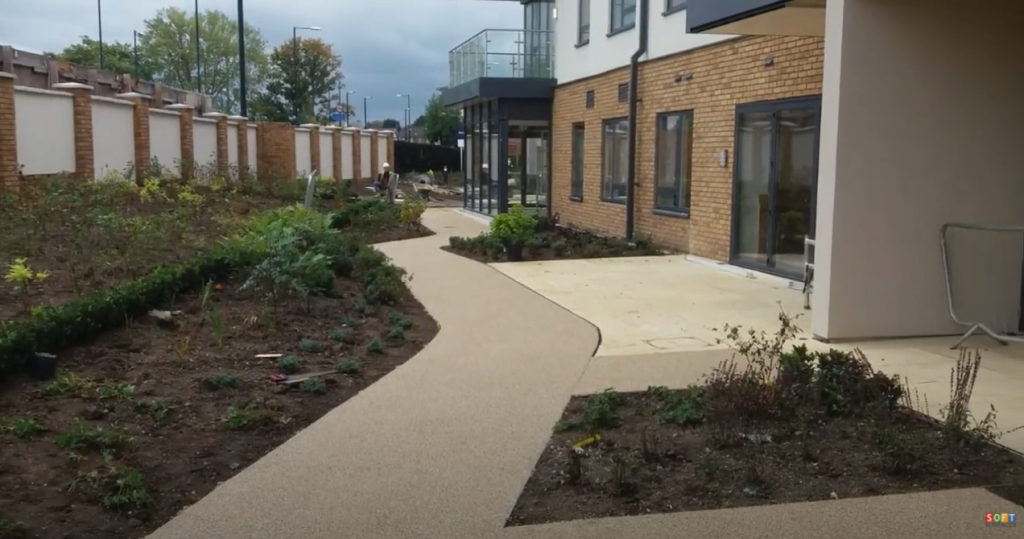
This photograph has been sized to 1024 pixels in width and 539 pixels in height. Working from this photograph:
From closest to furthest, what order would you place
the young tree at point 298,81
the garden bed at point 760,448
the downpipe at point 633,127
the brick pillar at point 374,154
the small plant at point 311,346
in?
the garden bed at point 760,448, the small plant at point 311,346, the downpipe at point 633,127, the brick pillar at point 374,154, the young tree at point 298,81

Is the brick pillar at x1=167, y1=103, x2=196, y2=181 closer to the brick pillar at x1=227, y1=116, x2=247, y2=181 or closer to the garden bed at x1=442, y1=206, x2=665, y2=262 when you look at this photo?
the brick pillar at x1=227, y1=116, x2=247, y2=181

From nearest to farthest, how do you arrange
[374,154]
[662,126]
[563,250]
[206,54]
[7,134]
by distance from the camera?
[7,134] → [563,250] → [662,126] → [374,154] → [206,54]

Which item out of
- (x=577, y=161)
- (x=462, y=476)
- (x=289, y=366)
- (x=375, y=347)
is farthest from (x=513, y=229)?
(x=462, y=476)

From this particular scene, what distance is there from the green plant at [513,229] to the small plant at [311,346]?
7.63 m

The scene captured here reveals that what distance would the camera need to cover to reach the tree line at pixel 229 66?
67.9 m

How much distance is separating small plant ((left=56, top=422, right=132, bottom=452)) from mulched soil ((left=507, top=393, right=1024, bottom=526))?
2.41 metres

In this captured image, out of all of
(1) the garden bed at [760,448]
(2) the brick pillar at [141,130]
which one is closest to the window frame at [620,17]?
(2) the brick pillar at [141,130]

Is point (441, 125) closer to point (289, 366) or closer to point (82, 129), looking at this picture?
point (82, 129)

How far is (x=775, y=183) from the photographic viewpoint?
42.9ft

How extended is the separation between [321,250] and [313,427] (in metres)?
6.07

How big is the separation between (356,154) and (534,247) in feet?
97.2

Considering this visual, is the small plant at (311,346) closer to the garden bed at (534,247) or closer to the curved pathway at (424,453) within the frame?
the curved pathway at (424,453)

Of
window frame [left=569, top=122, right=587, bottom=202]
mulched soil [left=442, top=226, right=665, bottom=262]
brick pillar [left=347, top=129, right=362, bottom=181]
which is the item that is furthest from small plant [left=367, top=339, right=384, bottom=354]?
brick pillar [left=347, top=129, right=362, bottom=181]

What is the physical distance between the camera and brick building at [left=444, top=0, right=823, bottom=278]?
12.8 meters
